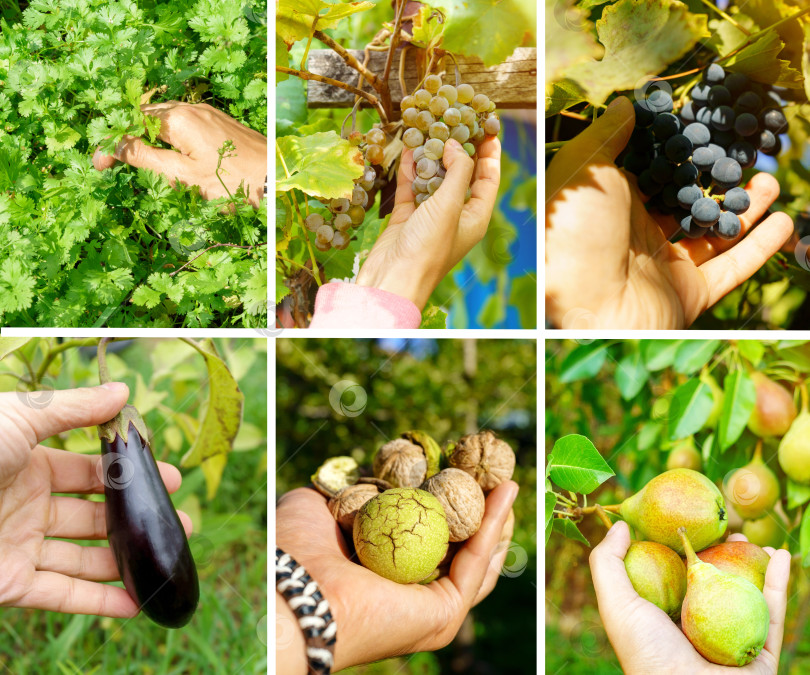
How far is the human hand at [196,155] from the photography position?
1.04 m

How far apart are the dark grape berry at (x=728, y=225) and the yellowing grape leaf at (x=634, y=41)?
0.26 metres

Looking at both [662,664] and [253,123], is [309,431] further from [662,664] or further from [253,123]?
[662,664]

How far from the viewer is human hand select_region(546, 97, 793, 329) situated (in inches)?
41.8

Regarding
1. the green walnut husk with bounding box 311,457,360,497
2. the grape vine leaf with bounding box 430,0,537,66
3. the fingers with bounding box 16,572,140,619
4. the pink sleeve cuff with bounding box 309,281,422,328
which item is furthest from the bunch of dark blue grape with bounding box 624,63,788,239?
the fingers with bounding box 16,572,140,619

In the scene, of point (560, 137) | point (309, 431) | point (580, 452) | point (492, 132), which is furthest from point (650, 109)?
point (309, 431)

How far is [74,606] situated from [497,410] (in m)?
0.81

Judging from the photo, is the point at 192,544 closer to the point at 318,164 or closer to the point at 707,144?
the point at 318,164

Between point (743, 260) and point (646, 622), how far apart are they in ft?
2.07

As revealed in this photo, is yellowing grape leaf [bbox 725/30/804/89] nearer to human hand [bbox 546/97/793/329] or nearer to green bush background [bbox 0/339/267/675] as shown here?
human hand [bbox 546/97/793/329]

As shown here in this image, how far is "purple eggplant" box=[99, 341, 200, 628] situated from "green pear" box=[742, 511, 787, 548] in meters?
0.94

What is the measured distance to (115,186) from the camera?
3.42ft

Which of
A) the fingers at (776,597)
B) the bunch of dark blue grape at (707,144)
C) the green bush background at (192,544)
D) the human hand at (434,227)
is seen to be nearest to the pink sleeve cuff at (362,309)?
the human hand at (434,227)

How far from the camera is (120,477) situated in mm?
1003

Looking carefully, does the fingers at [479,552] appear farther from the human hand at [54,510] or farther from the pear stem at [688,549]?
the human hand at [54,510]
